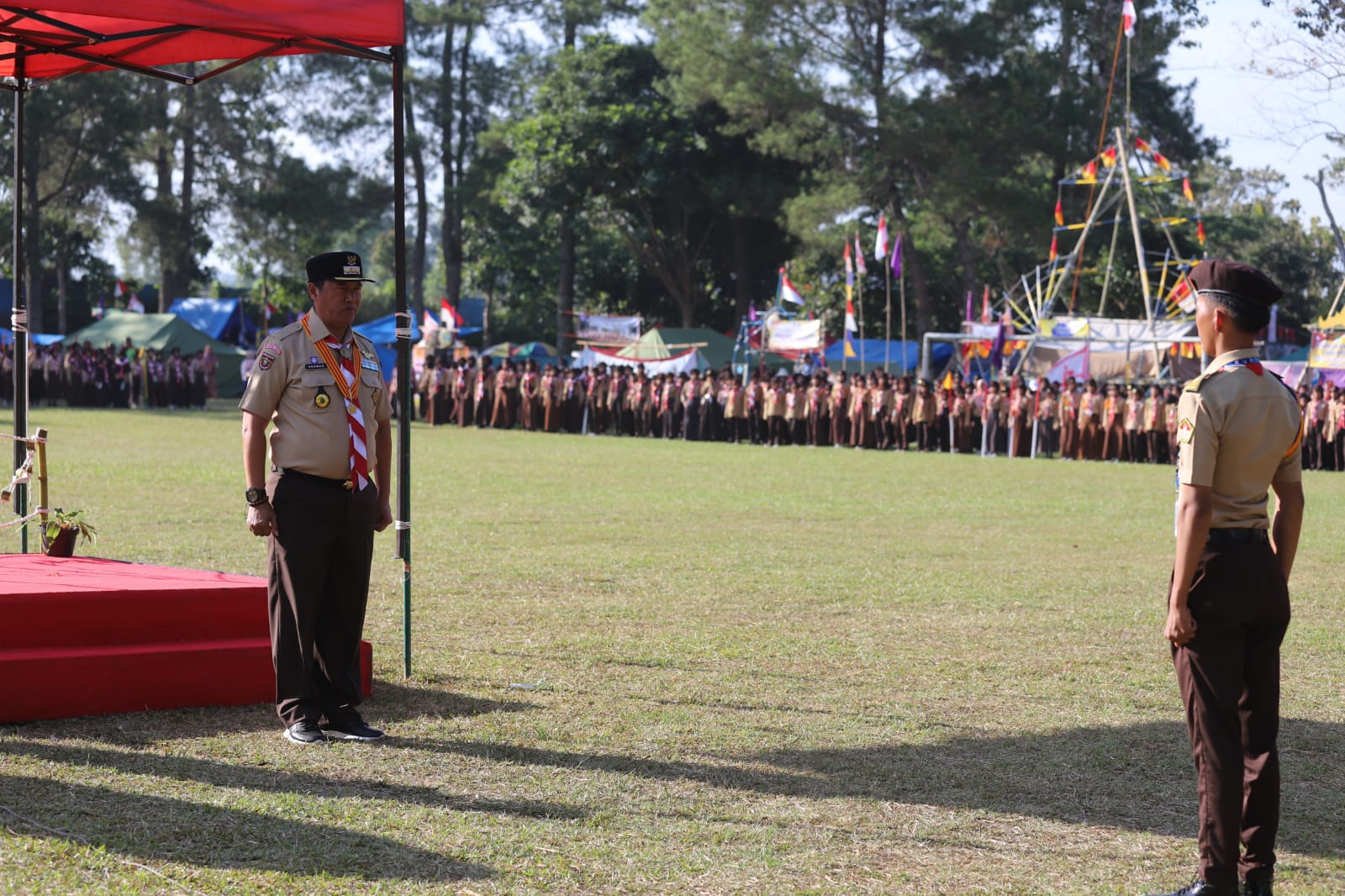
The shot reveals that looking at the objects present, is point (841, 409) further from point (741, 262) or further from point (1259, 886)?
point (1259, 886)

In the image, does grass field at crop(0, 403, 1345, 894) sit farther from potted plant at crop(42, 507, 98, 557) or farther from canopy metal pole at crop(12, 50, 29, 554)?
canopy metal pole at crop(12, 50, 29, 554)

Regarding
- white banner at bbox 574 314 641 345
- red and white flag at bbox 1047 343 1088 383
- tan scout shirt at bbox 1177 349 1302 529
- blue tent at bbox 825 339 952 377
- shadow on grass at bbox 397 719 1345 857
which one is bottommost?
shadow on grass at bbox 397 719 1345 857

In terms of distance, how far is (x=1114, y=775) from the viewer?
5410 mm

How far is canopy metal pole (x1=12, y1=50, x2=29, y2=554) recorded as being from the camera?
25.6 feet

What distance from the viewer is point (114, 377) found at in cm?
3809

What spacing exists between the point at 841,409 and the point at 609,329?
517 inches

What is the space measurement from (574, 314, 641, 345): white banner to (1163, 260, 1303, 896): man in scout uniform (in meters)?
37.2

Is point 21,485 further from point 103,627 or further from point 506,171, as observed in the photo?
point 506,171

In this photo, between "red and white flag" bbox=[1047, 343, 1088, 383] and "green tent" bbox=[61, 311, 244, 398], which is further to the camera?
"green tent" bbox=[61, 311, 244, 398]

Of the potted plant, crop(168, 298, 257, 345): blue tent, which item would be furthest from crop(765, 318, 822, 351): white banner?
the potted plant

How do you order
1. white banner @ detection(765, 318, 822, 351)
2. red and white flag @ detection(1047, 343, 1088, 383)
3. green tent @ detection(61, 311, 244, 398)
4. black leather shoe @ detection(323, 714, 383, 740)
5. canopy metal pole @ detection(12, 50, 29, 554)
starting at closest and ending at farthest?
black leather shoe @ detection(323, 714, 383, 740)
canopy metal pole @ detection(12, 50, 29, 554)
white banner @ detection(765, 318, 822, 351)
red and white flag @ detection(1047, 343, 1088, 383)
green tent @ detection(61, 311, 244, 398)

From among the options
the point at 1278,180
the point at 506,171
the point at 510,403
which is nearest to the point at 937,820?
the point at 510,403

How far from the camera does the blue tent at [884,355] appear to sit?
Result: 142 ft

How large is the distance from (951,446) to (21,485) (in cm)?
2250
